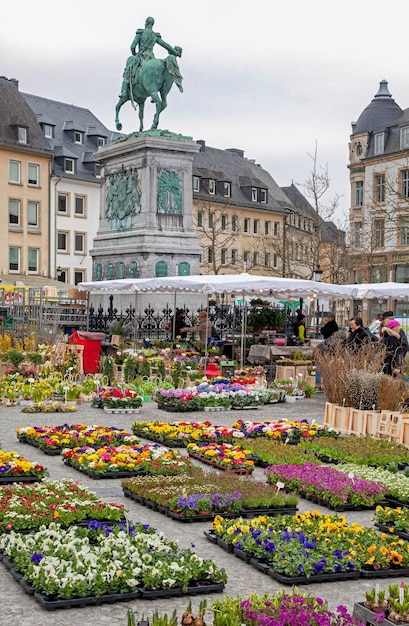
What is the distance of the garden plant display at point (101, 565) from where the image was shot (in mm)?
7020

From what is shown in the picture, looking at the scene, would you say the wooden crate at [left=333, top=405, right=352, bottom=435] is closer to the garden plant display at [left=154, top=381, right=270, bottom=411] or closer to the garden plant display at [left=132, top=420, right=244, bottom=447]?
the garden plant display at [left=132, top=420, right=244, bottom=447]

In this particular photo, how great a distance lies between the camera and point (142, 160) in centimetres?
3322

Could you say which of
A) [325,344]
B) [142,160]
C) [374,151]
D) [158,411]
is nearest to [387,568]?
[158,411]

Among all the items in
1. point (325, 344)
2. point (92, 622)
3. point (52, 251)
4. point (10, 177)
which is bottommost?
point (92, 622)

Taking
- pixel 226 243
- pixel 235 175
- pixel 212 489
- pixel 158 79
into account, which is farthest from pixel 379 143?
pixel 212 489

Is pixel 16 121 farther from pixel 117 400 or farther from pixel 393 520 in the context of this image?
pixel 393 520

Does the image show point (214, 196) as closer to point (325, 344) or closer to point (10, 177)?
point (10, 177)

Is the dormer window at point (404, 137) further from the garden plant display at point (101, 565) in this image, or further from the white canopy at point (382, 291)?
the garden plant display at point (101, 565)

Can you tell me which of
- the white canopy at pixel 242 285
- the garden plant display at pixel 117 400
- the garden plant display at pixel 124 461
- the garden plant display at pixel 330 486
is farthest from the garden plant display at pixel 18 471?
the white canopy at pixel 242 285

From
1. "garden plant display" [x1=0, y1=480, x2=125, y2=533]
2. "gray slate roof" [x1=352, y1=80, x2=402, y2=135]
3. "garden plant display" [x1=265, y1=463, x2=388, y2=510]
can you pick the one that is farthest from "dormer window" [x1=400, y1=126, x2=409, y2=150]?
"garden plant display" [x1=0, y1=480, x2=125, y2=533]

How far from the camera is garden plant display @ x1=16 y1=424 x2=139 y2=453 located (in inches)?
527

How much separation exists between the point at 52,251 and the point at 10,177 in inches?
220

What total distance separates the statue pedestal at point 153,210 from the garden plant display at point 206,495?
2169 cm

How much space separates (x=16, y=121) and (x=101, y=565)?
5588cm
